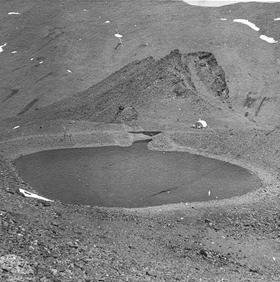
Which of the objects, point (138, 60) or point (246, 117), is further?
point (138, 60)

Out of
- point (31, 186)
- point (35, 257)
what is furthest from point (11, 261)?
point (31, 186)

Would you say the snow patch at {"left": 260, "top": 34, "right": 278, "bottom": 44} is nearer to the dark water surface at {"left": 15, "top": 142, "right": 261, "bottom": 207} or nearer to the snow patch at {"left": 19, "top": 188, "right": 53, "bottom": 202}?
the dark water surface at {"left": 15, "top": 142, "right": 261, "bottom": 207}

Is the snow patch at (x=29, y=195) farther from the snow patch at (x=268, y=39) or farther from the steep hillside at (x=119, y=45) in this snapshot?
the snow patch at (x=268, y=39)

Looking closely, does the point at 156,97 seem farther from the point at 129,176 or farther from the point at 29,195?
the point at 29,195

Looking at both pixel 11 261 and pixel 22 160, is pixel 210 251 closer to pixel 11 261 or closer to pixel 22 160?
pixel 11 261

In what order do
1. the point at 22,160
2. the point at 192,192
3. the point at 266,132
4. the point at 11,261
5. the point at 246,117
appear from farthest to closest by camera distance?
the point at 246,117 → the point at 266,132 → the point at 22,160 → the point at 192,192 → the point at 11,261

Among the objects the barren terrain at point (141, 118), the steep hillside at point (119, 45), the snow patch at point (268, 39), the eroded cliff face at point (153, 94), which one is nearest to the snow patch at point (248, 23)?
the steep hillside at point (119, 45)
